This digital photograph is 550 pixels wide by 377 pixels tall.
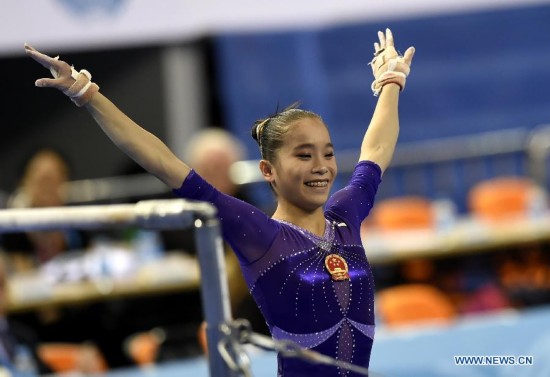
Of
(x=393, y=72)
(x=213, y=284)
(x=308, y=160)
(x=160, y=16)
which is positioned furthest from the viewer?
(x=160, y=16)

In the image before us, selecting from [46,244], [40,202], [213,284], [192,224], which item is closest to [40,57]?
[192,224]

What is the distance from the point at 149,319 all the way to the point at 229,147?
1.30 meters

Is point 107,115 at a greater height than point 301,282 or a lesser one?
greater

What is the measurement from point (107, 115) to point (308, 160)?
386 mm

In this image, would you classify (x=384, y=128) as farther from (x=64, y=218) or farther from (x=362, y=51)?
(x=362, y=51)

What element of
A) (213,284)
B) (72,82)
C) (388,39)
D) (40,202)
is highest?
(40,202)

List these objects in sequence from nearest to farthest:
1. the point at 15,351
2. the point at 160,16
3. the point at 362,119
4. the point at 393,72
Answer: the point at 393,72
the point at 15,351
the point at 160,16
the point at 362,119

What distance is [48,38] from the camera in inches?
180

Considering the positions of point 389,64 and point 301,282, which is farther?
point 389,64

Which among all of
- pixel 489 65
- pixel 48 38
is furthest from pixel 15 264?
pixel 489 65

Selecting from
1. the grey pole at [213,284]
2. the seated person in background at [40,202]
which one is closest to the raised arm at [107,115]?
the grey pole at [213,284]

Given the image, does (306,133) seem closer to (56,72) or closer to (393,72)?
(393,72)

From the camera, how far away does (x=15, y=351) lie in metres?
4.37

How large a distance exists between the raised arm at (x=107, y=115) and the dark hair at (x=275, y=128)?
218mm
